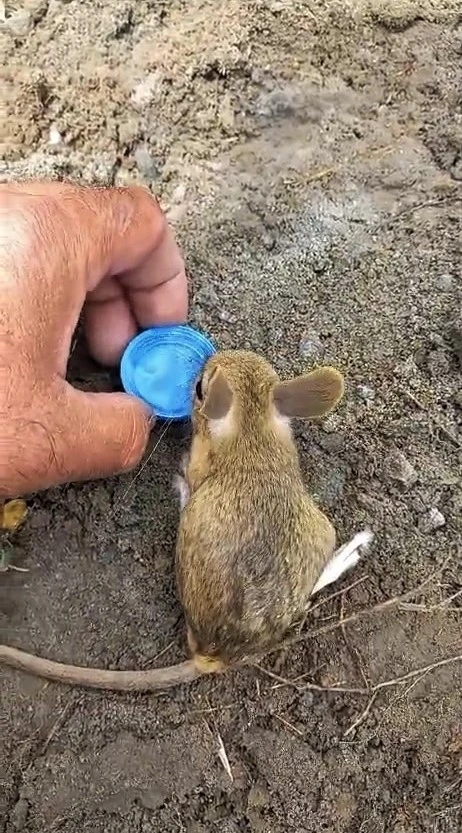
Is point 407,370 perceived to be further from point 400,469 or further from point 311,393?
point 311,393

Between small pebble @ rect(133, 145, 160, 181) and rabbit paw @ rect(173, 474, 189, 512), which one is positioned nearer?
rabbit paw @ rect(173, 474, 189, 512)

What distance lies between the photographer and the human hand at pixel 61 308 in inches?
130

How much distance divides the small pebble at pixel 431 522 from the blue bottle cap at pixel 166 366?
1059 millimetres

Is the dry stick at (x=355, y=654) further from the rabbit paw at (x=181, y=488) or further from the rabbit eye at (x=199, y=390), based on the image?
the rabbit eye at (x=199, y=390)

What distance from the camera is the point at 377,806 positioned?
3.67 metres

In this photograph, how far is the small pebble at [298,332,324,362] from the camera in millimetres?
4176

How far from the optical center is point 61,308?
3.38 metres

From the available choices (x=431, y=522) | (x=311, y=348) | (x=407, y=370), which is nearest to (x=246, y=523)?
(x=431, y=522)

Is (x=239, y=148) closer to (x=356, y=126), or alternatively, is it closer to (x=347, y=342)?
(x=356, y=126)

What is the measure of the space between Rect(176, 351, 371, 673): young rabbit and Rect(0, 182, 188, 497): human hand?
0.31m

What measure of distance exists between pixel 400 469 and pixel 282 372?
66 cm

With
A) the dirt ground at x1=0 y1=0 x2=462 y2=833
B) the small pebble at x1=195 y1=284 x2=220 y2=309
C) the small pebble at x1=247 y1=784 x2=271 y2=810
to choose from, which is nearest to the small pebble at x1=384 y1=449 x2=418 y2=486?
the dirt ground at x1=0 y1=0 x2=462 y2=833

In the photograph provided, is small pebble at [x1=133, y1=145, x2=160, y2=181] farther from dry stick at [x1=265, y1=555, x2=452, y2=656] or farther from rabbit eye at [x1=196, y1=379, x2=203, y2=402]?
dry stick at [x1=265, y1=555, x2=452, y2=656]

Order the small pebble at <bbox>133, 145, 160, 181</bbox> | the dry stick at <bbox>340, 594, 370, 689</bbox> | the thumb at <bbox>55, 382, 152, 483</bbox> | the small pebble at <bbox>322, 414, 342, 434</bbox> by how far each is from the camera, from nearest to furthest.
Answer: the thumb at <bbox>55, 382, 152, 483</bbox>
the dry stick at <bbox>340, 594, 370, 689</bbox>
the small pebble at <bbox>322, 414, 342, 434</bbox>
the small pebble at <bbox>133, 145, 160, 181</bbox>
